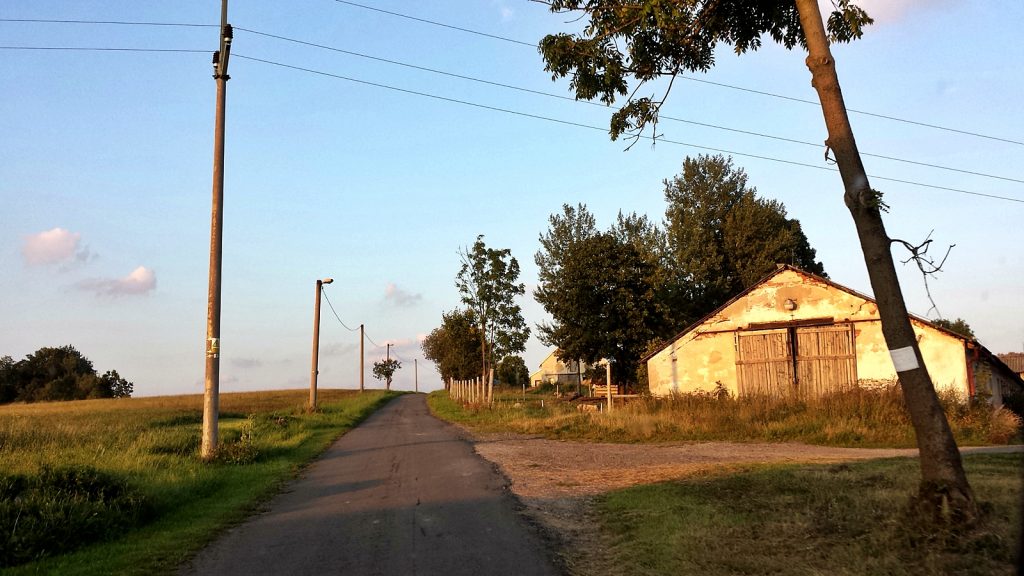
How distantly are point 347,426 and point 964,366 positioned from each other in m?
22.9

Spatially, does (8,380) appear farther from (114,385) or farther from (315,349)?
(315,349)

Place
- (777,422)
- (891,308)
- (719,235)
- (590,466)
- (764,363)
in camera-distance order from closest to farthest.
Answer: (891,308)
(590,466)
(777,422)
(764,363)
(719,235)

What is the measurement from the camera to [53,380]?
93.1 metres

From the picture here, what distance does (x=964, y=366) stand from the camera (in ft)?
68.9

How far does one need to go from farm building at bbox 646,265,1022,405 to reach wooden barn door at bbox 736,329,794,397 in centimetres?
3

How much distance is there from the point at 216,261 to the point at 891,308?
1458 cm

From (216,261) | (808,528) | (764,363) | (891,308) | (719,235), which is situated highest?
(719,235)

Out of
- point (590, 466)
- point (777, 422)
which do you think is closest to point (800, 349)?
point (777, 422)

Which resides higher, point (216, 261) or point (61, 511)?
point (216, 261)

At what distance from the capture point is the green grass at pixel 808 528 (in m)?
5.75

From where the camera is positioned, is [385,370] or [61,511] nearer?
[61,511]

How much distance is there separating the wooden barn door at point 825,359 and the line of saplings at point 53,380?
93877mm

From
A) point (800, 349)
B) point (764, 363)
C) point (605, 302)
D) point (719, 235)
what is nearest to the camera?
point (800, 349)

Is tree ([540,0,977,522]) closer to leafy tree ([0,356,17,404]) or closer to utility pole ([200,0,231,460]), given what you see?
utility pole ([200,0,231,460])
